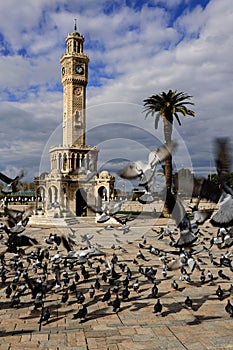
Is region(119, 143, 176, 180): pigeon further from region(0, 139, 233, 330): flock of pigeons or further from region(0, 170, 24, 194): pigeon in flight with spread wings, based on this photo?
region(0, 170, 24, 194): pigeon in flight with spread wings

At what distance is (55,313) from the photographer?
741 cm

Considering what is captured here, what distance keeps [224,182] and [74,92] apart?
165 feet

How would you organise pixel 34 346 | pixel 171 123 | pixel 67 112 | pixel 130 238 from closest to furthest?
pixel 34 346, pixel 130 238, pixel 171 123, pixel 67 112

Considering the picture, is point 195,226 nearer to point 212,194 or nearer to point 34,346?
point 212,194

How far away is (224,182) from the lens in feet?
21.7

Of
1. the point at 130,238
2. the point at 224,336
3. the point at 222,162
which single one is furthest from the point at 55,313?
the point at 130,238

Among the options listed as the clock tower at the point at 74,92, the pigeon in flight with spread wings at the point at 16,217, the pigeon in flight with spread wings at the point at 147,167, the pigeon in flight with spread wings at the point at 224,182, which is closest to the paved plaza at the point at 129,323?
the pigeon in flight with spread wings at the point at 16,217

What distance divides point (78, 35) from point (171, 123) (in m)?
33.8

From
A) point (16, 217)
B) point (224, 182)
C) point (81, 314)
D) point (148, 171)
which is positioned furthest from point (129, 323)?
point (16, 217)

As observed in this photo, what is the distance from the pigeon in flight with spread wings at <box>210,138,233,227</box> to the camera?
19.4 ft

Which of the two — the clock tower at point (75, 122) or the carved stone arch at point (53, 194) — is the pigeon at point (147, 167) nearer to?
the carved stone arch at point (53, 194)

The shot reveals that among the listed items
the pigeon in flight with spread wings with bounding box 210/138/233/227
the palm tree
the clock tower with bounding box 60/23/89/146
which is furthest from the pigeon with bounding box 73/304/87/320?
the clock tower with bounding box 60/23/89/146

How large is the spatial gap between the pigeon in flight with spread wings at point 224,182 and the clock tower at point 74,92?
4759 cm

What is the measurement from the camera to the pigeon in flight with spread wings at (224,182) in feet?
19.4
